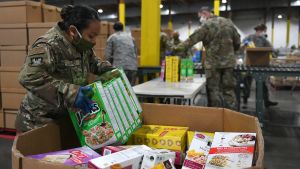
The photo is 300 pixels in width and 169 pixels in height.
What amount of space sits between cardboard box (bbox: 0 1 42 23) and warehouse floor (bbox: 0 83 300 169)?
1.48 m

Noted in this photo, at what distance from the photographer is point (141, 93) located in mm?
2576

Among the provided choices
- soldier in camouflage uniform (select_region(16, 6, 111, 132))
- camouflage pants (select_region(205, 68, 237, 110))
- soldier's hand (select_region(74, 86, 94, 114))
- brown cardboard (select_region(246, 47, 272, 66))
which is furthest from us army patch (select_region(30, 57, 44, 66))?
brown cardboard (select_region(246, 47, 272, 66))

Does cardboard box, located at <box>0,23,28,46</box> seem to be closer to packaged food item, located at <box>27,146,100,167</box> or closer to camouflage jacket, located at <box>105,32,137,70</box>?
camouflage jacket, located at <box>105,32,137,70</box>

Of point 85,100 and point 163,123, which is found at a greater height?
point 85,100

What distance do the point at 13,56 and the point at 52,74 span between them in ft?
8.72

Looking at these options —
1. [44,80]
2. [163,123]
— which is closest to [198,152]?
[163,123]

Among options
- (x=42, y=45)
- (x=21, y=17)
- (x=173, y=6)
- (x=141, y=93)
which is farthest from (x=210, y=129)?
(x=173, y=6)

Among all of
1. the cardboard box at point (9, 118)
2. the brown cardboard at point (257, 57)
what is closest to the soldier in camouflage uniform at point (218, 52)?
the brown cardboard at point (257, 57)

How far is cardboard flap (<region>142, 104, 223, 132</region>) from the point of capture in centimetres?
129

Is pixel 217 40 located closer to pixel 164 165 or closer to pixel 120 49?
pixel 120 49

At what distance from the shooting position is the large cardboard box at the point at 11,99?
149 inches

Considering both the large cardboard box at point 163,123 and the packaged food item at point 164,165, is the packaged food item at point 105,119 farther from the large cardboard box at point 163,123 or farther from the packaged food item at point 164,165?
the packaged food item at point 164,165

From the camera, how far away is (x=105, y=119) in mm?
1035

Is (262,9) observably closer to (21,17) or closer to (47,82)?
(21,17)
